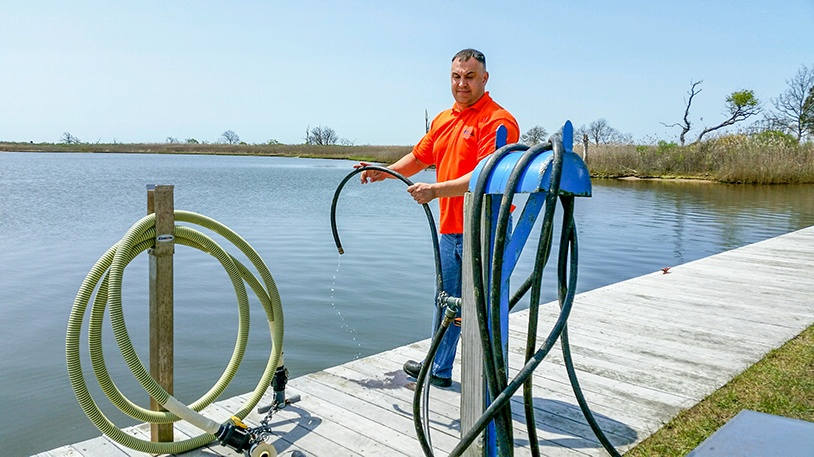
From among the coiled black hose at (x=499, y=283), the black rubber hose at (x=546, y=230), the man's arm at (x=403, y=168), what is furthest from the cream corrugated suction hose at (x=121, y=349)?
the black rubber hose at (x=546, y=230)

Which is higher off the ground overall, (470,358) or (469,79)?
(469,79)

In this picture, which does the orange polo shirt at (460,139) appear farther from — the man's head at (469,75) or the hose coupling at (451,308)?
the hose coupling at (451,308)

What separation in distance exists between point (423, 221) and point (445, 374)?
10.6 metres

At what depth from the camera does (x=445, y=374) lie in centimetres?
338

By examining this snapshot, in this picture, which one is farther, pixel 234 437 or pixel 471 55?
pixel 471 55

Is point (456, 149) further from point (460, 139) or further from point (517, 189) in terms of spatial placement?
point (517, 189)

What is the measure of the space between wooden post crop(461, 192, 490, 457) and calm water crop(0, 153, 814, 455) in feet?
9.03

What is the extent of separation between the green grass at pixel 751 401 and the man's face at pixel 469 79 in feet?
5.39

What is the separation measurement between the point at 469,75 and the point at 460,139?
28 centimetres

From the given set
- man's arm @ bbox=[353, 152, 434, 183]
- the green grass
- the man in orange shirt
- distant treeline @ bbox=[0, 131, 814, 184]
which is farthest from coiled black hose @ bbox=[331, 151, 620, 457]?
distant treeline @ bbox=[0, 131, 814, 184]

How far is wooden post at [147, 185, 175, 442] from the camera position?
2559 mm

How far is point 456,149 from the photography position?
2.93m

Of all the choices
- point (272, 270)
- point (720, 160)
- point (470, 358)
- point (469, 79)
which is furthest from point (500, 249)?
point (720, 160)

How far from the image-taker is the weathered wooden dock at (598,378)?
2795 millimetres
